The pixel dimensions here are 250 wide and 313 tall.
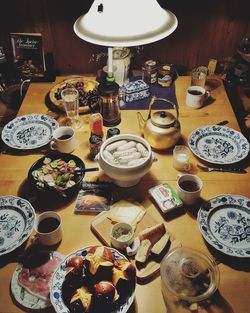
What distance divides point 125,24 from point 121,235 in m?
0.86

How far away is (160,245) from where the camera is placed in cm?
148

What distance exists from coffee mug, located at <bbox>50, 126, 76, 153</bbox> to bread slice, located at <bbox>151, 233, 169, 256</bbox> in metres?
0.77

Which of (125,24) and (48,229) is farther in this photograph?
(48,229)

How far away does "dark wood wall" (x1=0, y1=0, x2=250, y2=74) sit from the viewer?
8.32 feet

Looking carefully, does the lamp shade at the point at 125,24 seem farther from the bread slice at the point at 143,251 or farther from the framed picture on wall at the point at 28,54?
the framed picture on wall at the point at 28,54


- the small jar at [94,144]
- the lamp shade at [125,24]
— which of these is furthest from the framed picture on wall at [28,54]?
the lamp shade at [125,24]

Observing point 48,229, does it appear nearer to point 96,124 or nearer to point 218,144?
point 96,124

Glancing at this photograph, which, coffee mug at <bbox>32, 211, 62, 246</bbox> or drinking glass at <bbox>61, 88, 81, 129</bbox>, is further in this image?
drinking glass at <bbox>61, 88, 81, 129</bbox>

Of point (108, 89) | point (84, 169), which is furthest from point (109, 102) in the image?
point (84, 169)

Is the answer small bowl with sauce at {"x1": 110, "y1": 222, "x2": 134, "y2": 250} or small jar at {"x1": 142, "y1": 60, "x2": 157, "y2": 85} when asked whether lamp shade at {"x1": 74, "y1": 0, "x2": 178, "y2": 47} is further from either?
small jar at {"x1": 142, "y1": 60, "x2": 157, "y2": 85}

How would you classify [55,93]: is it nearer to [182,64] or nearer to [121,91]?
[121,91]

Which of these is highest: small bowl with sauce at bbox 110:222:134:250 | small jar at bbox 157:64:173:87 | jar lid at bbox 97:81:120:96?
jar lid at bbox 97:81:120:96

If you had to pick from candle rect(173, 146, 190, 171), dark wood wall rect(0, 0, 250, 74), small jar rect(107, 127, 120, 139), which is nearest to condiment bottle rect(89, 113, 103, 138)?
small jar rect(107, 127, 120, 139)

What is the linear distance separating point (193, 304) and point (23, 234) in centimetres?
78
